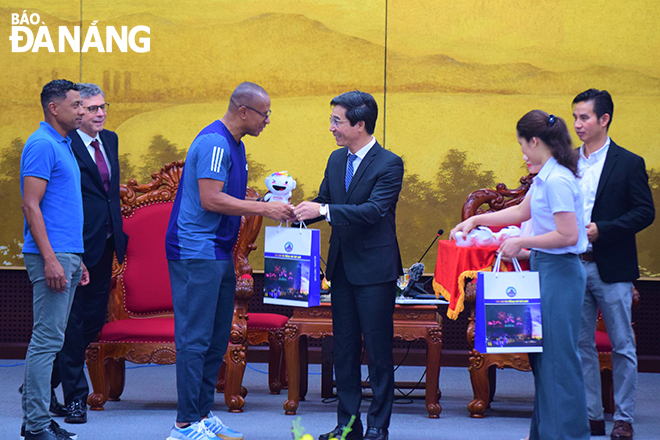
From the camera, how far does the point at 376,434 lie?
308 cm

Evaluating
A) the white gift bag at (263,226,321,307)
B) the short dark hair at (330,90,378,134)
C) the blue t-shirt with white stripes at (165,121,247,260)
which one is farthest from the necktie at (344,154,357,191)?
the blue t-shirt with white stripes at (165,121,247,260)

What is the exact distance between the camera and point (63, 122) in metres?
2.93

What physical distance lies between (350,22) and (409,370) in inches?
106

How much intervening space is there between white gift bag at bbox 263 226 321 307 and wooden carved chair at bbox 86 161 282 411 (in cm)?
66

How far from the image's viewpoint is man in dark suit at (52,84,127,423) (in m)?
3.49

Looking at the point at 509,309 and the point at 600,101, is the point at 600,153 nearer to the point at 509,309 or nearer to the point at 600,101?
the point at 600,101

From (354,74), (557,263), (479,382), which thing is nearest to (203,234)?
(557,263)

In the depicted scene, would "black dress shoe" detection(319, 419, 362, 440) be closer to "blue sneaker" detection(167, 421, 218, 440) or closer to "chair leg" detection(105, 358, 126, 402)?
"blue sneaker" detection(167, 421, 218, 440)

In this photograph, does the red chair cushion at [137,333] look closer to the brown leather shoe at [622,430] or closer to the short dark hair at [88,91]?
the short dark hair at [88,91]

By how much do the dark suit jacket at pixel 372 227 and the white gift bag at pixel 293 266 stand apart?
0.43 feet

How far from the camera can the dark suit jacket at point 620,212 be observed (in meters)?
3.29

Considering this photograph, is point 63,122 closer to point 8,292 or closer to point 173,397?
point 173,397

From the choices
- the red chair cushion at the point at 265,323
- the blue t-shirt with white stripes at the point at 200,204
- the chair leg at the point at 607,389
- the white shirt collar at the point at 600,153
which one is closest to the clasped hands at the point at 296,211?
the blue t-shirt with white stripes at the point at 200,204

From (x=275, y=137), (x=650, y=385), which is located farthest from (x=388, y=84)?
(x=650, y=385)
